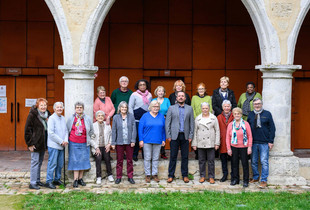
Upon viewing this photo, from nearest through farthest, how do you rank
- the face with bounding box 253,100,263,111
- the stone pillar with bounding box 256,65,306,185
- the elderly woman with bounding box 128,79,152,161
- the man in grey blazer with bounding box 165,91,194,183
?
the face with bounding box 253,100,263,111, the man in grey blazer with bounding box 165,91,194,183, the stone pillar with bounding box 256,65,306,185, the elderly woman with bounding box 128,79,152,161

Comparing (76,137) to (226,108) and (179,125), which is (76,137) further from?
(226,108)

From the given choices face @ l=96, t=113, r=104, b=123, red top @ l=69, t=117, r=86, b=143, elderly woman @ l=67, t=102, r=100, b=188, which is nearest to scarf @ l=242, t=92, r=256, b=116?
face @ l=96, t=113, r=104, b=123

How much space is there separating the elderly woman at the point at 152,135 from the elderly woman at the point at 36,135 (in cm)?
189

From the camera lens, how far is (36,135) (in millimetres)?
7492

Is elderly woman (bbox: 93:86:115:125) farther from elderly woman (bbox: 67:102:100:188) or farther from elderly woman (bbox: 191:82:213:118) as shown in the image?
elderly woman (bbox: 191:82:213:118)

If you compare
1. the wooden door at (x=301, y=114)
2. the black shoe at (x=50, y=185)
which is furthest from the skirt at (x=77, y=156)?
the wooden door at (x=301, y=114)

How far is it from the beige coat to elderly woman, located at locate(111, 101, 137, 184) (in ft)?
4.22

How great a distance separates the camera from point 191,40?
1116cm

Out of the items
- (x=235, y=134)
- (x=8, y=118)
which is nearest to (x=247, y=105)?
(x=235, y=134)

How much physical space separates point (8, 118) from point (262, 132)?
275 inches

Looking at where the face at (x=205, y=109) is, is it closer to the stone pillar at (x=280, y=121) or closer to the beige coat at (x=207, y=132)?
the beige coat at (x=207, y=132)

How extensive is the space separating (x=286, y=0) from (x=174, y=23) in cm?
377

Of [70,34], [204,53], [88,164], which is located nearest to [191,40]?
[204,53]

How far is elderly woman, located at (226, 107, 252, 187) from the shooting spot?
7.75 m
